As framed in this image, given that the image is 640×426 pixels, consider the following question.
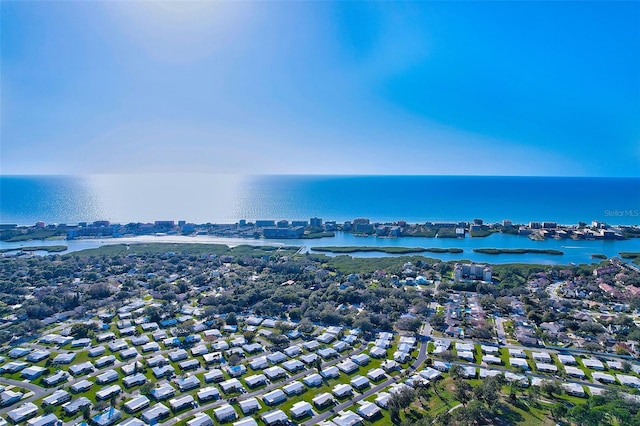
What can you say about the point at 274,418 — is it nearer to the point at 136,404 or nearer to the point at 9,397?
the point at 136,404

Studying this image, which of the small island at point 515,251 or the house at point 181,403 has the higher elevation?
the small island at point 515,251

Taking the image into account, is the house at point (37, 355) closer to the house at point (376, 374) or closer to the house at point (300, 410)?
the house at point (300, 410)

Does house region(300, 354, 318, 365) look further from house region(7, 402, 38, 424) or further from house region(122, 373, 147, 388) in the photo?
house region(7, 402, 38, 424)

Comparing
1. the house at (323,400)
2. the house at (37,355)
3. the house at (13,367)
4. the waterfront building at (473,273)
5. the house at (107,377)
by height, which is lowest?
the house at (323,400)

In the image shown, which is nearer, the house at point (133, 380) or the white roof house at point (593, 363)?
the house at point (133, 380)

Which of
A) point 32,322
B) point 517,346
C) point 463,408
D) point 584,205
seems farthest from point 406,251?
point 584,205

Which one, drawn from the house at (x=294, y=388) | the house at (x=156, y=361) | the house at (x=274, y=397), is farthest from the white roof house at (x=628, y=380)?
the house at (x=156, y=361)

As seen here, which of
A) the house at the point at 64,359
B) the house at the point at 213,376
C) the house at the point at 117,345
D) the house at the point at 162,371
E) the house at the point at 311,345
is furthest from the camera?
the house at the point at 117,345
